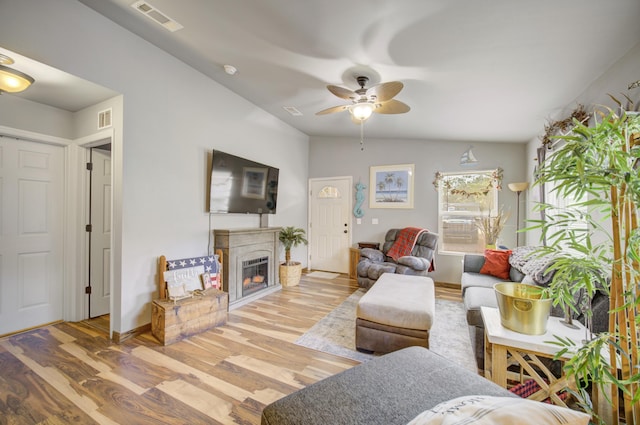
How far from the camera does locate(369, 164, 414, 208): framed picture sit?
4.95 m

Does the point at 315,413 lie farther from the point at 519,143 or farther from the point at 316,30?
the point at 519,143

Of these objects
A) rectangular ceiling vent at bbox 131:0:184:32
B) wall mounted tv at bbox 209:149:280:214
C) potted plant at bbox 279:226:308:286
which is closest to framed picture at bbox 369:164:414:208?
potted plant at bbox 279:226:308:286

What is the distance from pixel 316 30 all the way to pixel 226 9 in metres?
0.70

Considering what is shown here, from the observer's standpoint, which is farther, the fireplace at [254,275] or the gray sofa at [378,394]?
the fireplace at [254,275]

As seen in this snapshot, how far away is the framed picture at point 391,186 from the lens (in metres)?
4.95

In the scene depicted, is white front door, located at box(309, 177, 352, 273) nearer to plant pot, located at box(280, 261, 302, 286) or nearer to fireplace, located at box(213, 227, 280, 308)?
plant pot, located at box(280, 261, 302, 286)

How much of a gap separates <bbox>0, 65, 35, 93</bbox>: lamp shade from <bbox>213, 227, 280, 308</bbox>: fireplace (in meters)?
2.09

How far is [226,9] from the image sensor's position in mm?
2041

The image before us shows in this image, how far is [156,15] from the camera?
2.23 metres

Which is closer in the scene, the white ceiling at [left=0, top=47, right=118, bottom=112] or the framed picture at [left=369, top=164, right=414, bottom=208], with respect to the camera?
the white ceiling at [left=0, top=47, right=118, bottom=112]

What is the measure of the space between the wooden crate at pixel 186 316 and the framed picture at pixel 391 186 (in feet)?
11.0

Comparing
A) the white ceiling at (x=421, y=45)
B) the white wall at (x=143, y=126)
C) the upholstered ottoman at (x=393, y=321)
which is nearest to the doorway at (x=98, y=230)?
the white wall at (x=143, y=126)

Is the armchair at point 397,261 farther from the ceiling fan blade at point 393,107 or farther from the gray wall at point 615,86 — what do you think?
the ceiling fan blade at point 393,107

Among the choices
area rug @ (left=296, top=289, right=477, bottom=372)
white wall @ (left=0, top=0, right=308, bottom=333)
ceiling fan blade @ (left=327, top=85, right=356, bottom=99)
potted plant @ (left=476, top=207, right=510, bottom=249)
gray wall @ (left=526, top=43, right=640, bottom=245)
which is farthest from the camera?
potted plant @ (left=476, top=207, right=510, bottom=249)
